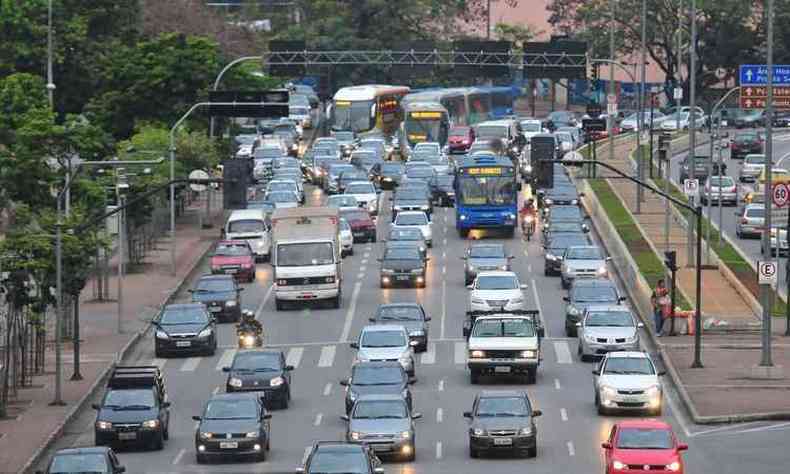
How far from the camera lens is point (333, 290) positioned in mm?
72312

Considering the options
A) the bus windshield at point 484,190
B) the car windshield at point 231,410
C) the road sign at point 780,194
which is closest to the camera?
the car windshield at point 231,410

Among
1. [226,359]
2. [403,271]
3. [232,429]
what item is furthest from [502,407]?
[403,271]

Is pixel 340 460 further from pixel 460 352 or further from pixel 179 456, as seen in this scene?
pixel 460 352

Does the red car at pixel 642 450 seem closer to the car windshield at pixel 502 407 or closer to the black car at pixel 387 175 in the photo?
the car windshield at pixel 502 407

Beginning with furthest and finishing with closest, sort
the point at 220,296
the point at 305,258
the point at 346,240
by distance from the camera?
1. the point at 346,240
2. the point at 305,258
3. the point at 220,296

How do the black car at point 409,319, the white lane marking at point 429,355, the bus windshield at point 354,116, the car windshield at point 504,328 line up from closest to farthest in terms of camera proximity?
the car windshield at point 504,328, the white lane marking at point 429,355, the black car at point 409,319, the bus windshield at point 354,116

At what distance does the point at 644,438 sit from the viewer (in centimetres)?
4375

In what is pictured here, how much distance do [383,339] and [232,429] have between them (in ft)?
39.3

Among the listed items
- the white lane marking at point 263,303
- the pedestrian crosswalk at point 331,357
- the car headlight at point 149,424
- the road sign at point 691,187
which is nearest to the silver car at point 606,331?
the pedestrian crosswalk at point 331,357

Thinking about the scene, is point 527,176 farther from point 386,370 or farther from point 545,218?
point 386,370

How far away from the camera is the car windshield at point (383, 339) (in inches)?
2331

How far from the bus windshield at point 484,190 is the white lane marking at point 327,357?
2292 centimetres

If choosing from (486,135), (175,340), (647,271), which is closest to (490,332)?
(175,340)

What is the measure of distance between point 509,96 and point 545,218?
59.5 m
